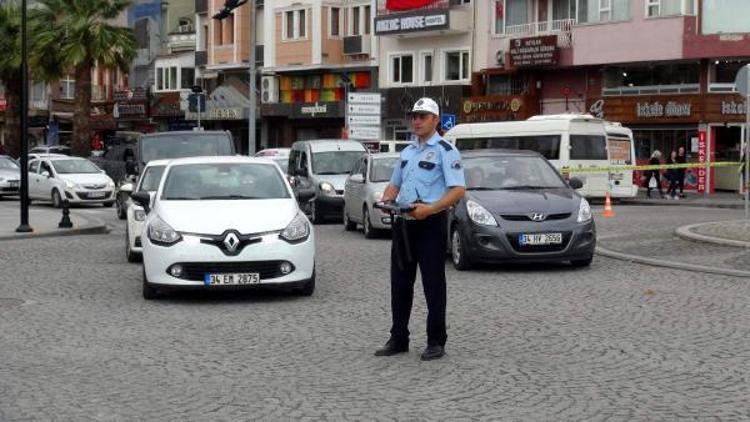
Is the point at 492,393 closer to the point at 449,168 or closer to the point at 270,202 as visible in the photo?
the point at 449,168

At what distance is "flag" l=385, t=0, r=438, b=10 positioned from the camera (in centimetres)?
4866

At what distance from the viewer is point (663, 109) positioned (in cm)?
4028

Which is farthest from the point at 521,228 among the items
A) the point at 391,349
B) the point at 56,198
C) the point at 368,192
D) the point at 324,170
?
the point at 56,198

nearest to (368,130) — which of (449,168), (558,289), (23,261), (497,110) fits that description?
(497,110)

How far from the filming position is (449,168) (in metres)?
8.39

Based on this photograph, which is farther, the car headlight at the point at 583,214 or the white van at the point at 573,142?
the white van at the point at 573,142

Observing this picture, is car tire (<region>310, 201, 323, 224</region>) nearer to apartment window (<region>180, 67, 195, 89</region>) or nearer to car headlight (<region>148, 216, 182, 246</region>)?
car headlight (<region>148, 216, 182, 246</region>)

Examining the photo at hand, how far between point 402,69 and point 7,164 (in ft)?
61.2

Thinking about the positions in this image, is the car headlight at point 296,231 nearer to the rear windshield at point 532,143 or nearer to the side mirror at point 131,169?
the side mirror at point 131,169

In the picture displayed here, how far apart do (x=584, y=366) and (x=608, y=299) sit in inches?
146

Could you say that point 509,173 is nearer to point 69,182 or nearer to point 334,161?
point 334,161

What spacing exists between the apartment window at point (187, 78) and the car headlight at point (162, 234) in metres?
52.9

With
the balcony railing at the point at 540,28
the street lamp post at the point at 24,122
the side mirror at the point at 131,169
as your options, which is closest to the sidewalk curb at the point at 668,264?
the side mirror at the point at 131,169

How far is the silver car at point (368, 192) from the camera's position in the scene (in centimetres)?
1986
